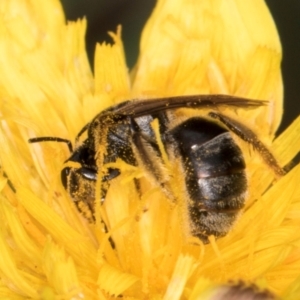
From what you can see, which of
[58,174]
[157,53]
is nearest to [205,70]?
[157,53]

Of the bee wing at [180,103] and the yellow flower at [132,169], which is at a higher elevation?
the bee wing at [180,103]

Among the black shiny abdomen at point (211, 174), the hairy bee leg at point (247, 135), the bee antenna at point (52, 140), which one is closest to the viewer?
the black shiny abdomen at point (211, 174)

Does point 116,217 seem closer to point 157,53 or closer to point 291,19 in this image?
point 157,53

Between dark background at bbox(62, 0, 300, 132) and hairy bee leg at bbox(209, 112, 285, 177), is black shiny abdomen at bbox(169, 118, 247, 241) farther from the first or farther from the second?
dark background at bbox(62, 0, 300, 132)

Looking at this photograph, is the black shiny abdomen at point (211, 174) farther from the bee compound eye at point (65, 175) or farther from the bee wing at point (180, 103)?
the bee compound eye at point (65, 175)

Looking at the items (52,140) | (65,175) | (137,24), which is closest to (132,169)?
(65,175)

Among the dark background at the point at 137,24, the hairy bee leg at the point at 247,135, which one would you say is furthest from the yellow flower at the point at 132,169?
the dark background at the point at 137,24
